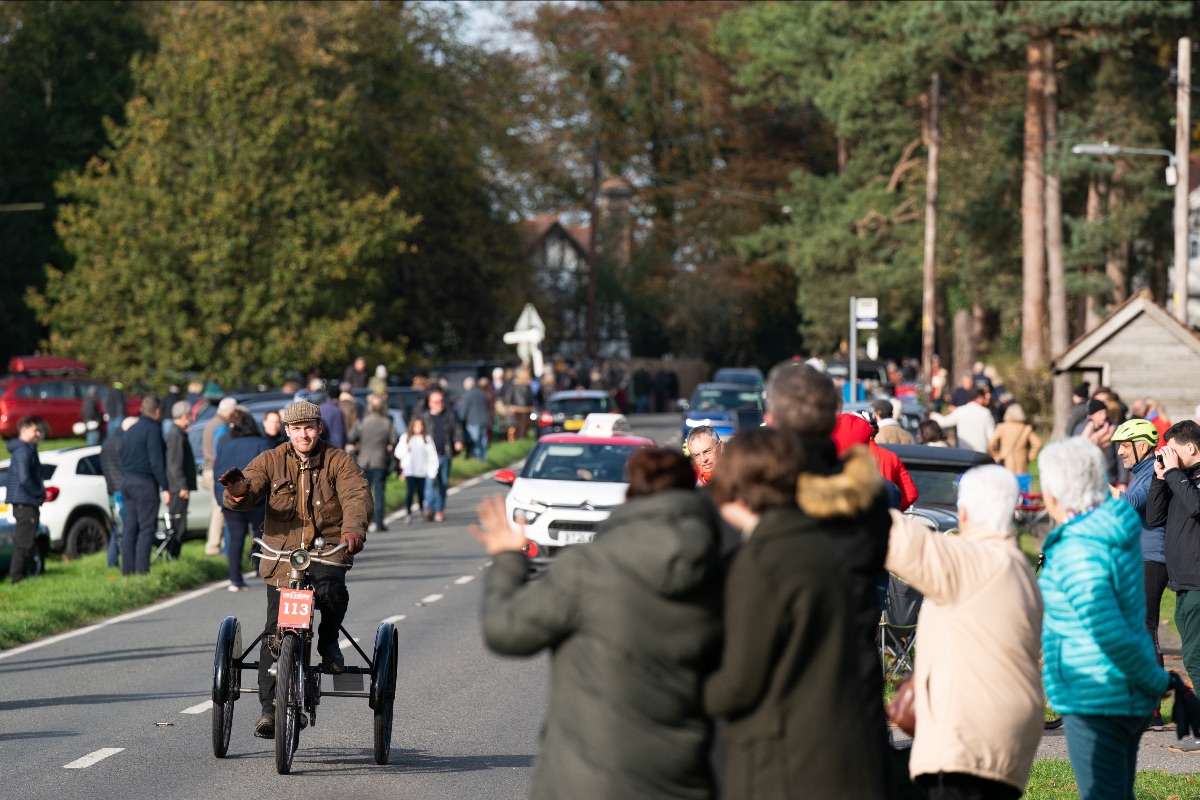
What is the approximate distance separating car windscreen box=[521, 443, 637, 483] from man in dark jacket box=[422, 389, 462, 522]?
6.24 metres

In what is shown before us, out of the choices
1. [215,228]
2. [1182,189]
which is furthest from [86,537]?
[215,228]

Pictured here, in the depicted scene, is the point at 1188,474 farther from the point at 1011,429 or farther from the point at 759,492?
the point at 1011,429

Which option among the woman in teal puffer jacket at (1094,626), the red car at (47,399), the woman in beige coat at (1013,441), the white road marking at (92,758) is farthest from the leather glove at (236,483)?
the red car at (47,399)

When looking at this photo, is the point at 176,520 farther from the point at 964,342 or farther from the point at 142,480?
the point at 964,342

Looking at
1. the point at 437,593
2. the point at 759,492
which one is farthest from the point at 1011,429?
the point at 759,492

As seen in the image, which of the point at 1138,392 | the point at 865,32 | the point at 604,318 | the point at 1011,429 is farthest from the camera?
the point at 604,318

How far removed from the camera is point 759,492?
4578 millimetres

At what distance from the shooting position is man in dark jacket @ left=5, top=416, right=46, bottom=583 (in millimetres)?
17734

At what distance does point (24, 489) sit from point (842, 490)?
47.7ft

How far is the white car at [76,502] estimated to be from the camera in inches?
822

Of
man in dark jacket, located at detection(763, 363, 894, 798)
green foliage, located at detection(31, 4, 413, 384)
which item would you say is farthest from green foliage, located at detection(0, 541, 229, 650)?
green foliage, located at detection(31, 4, 413, 384)

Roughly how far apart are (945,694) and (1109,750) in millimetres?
760

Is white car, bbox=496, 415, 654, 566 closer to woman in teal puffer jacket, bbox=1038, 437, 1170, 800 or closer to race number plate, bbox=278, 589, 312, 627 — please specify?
race number plate, bbox=278, 589, 312, 627

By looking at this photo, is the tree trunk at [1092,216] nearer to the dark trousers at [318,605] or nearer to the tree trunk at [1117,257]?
the tree trunk at [1117,257]
